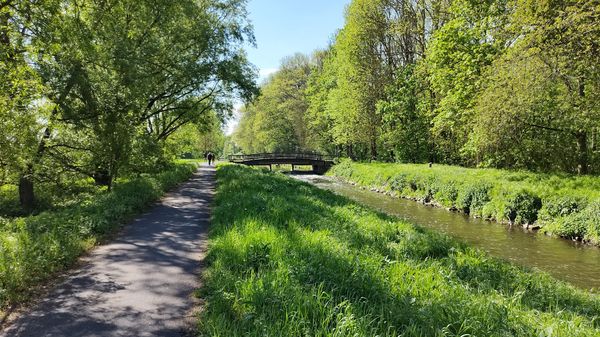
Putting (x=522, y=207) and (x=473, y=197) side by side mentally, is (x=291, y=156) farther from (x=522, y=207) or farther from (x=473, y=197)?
(x=522, y=207)

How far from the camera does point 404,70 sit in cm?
3556

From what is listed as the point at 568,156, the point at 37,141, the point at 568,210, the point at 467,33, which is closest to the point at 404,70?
the point at 467,33

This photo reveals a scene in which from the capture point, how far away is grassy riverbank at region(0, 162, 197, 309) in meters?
5.76

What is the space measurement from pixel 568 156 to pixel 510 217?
8.07 m

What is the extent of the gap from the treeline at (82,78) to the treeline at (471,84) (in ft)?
49.3

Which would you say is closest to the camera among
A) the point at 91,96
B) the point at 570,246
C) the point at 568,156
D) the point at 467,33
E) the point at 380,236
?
the point at 380,236

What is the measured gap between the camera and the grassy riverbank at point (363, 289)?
13.9 ft

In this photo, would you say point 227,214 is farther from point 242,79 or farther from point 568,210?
point 242,79

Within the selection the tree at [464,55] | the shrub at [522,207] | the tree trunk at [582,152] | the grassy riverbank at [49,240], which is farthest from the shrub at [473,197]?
the grassy riverbank at [49,240]

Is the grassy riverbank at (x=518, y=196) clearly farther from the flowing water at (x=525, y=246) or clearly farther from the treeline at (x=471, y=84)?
the treeline at (x=471, y=84)

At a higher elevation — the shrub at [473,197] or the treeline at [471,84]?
the treeline at [471,84]

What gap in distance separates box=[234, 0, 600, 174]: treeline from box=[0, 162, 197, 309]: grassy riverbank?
50.9 feet

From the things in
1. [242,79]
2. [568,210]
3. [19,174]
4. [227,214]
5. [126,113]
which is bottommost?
[568,210]

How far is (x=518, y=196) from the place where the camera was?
16516 millimetres
